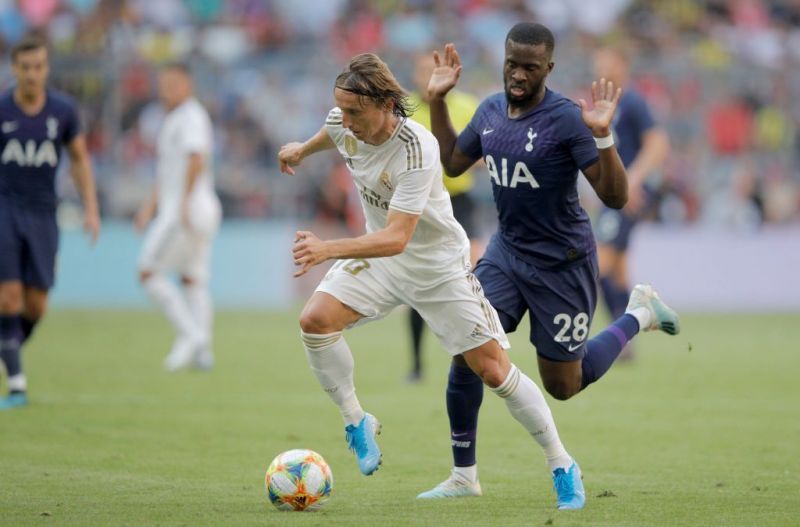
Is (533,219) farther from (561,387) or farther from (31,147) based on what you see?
(31,147)

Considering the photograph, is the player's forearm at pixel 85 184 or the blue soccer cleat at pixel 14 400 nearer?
the blue soccer cleat at pixel 14 400

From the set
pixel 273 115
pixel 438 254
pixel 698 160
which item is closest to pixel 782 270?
pixel 698 160

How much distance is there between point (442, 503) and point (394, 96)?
2049mm

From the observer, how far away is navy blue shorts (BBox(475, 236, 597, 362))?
6902 millimetres

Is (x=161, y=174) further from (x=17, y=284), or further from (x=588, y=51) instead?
(x=588, y=51)

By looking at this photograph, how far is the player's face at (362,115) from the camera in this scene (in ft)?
20.7

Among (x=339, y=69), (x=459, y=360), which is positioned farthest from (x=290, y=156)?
(x=339, y=69)

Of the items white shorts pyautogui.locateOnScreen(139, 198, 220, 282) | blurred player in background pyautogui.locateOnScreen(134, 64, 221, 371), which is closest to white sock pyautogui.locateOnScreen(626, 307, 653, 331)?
blurred player in background pyautogui.locateOnScreen(134, 64, 221, 371)

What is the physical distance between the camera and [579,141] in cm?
661

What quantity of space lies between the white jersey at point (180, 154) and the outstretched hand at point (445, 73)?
6.68 metres

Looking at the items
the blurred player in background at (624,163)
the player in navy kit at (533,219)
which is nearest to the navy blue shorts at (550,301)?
the player in navy kit at (533,219)

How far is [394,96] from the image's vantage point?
6465mm

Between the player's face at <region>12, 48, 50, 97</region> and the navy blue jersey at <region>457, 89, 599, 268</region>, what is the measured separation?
4.46 meters

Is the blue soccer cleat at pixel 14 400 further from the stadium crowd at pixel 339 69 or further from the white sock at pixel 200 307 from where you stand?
the stadium crowd at pixel 339 69
